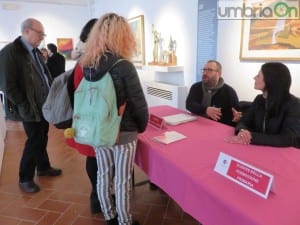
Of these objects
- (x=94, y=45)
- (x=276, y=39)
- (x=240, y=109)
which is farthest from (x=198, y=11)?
(x=94, y=45)

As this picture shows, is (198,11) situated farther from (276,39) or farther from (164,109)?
(164,109)

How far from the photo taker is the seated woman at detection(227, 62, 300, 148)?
147cm

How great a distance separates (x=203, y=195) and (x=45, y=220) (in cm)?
144

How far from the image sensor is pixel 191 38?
10.9 feet

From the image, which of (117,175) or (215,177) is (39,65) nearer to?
(117,175)

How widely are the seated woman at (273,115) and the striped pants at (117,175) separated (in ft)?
2.08

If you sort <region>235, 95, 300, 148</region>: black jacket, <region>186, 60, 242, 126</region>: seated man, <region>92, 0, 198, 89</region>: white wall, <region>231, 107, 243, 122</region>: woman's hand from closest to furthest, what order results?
<region>235, 95, 300, 148</region>: black jacket
<region>231, 107, 243, 122</region>: woman's hand
<region>186, 60, 242, 126</region>: seated man
<region>92, 0, 198, 89</region>: white wall

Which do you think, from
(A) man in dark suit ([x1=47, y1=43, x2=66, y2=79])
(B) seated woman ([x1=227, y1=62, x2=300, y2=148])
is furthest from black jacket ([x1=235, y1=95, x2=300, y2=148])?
(A) man in dark suit ([x1=47, y1=43, x2=66, y2=79])

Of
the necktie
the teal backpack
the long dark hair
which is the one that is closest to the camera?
the teal backpack

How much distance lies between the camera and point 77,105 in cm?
140

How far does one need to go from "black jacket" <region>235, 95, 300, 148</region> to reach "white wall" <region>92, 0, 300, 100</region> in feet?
2.45

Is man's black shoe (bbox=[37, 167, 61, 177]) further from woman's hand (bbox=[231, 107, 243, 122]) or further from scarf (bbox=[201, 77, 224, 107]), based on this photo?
woman's hand (bbox=[231, 107, 243, 122])

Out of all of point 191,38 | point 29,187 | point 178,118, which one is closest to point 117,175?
point 178,118

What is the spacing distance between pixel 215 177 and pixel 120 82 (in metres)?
0.66
